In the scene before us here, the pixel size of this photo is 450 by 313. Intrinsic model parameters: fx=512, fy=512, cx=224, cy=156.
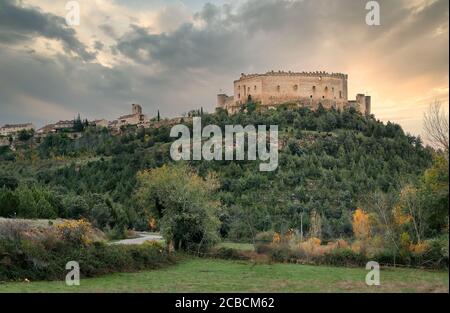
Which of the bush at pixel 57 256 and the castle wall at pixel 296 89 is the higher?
the castle wall at pixel 296 89

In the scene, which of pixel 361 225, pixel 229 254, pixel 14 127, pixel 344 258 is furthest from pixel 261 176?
pixel 14 127

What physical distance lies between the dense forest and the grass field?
11163mm

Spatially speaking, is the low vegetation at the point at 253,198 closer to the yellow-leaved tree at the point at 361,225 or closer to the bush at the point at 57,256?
the bush at the point at 57,256

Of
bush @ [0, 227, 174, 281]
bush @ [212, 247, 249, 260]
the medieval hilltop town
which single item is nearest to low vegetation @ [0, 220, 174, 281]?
bush @ [0, 227, 174, 281]

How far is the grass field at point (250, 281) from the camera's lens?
1742 cm

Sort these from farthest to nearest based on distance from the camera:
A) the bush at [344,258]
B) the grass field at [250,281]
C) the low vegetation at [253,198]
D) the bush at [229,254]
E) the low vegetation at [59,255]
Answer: the bush at [229,254], the bush at [344,258], the low vegetation at [253,198], the low vegetation at [59,255], the grass field at [250,281]

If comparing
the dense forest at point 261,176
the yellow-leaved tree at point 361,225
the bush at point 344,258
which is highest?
the dense forest at point 261,176

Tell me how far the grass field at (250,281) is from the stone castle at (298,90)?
75.3m

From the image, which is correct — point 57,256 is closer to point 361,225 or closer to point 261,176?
point 361,225

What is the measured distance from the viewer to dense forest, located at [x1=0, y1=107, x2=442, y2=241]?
47.8 metres

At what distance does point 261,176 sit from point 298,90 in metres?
42.0

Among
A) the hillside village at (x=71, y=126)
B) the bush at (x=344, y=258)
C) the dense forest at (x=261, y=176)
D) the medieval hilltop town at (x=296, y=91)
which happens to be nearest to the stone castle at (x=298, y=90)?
the medieval hilltop town at (x=296, y=91)

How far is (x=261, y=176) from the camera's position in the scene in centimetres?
6384

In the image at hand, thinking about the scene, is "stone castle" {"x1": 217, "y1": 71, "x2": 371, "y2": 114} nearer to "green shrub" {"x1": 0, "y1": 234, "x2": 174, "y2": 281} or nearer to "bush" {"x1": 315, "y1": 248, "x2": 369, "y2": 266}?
"bush" {"x1": 315, "y1": 248, "x2": 369, "y2": 266}
